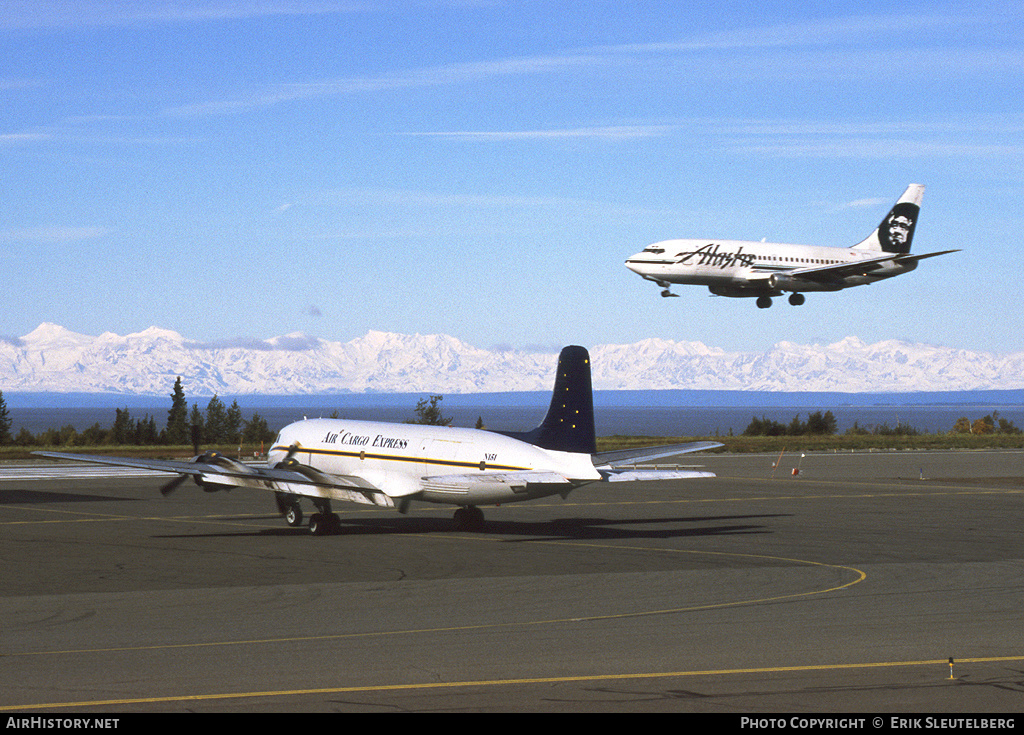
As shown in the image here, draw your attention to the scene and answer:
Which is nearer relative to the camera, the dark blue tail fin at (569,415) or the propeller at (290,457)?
the dark blue tail fin at (569,415)

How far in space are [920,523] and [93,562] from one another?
77.3 ft

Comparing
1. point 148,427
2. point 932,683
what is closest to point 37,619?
point 932,683

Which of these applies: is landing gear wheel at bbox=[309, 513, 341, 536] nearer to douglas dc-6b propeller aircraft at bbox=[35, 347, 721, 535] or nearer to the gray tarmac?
douglas dc-6b propeller aircraft at bbox=[35, 347, 721, 535]

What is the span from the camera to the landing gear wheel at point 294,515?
34.9 metres

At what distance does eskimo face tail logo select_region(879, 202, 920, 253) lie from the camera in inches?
2960

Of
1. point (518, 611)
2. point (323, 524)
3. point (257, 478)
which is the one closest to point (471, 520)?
point (323, 524)

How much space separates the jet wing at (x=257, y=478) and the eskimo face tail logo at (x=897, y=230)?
5095cm

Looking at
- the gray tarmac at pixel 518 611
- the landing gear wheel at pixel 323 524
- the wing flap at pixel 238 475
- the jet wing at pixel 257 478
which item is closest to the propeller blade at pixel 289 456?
the jet wing at pixel 257 478

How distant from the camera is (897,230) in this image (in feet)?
247

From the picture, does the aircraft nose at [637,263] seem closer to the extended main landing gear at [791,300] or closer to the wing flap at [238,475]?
the extended main landing gear at [791,300]

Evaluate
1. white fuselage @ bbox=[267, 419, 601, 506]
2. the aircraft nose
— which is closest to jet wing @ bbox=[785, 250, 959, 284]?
the aircraft nose

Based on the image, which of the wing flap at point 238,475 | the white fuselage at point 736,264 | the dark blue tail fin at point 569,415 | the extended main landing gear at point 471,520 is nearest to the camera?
the dark blue tail fin at point 569,415

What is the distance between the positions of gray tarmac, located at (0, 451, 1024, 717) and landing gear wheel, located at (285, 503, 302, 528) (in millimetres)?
315

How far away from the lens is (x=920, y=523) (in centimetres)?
3541
